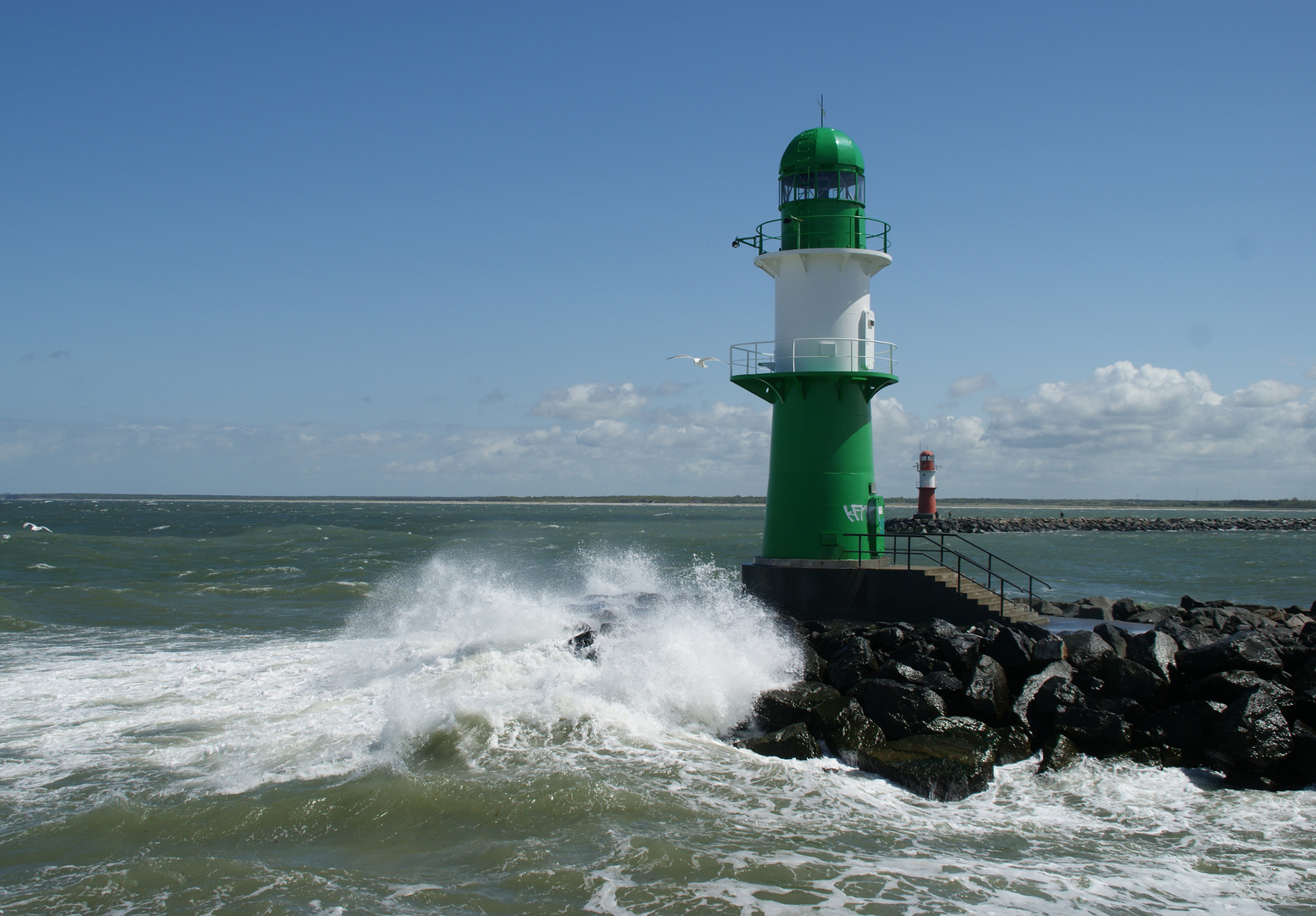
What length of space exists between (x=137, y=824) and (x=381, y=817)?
1.86 m

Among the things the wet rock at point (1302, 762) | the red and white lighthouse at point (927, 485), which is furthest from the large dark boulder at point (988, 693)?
the red and white lighthouse at point (927, 485)

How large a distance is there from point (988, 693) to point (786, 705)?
2097mm

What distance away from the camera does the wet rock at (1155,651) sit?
10.3 m

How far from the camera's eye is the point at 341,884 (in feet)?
21.5

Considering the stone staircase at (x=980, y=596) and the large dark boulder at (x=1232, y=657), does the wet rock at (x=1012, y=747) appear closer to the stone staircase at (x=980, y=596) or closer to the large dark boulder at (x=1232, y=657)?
the large dark boulder at (x=1232, y=657)

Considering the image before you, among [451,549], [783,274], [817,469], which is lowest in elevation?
[451,549]

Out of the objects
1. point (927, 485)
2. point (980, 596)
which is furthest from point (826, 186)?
point (927, 485)

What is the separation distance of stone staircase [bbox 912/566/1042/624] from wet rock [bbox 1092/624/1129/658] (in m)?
0.90

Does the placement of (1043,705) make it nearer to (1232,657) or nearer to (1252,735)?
(1252,735)

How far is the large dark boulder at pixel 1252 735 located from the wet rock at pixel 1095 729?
761 millimetres

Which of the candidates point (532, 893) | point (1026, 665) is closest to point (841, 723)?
point (1026, 665)

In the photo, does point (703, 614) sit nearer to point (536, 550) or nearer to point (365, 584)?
point (365, 584)

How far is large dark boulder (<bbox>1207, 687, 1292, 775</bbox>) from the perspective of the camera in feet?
28.5

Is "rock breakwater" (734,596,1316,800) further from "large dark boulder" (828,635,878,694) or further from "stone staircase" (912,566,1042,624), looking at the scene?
"stone staircase" (912,566,1042,624)
